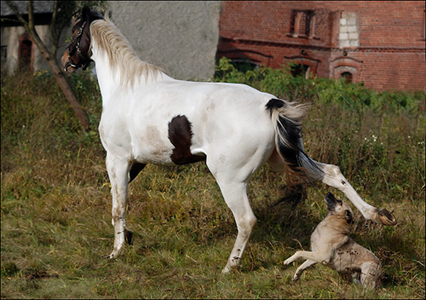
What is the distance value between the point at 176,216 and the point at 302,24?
57.9ft

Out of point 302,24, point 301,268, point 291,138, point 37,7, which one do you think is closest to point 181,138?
point 291,138

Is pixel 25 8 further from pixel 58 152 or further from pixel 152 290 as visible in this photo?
pixel 152 290

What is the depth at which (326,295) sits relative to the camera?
4188 millimetres

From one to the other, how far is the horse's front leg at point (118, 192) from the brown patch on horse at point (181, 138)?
2.53 ft

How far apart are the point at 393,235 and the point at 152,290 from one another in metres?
2.94

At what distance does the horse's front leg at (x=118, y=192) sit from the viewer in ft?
16.9

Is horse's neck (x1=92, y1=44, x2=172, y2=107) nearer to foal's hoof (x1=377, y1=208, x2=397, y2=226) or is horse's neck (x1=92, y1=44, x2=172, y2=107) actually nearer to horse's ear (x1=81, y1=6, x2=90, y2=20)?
horse's ear (x1=81, y1=6, x2=90, y2=20)

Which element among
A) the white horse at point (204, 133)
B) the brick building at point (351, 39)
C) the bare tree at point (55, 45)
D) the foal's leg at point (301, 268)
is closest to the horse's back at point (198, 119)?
the white horse at point (204, 133)

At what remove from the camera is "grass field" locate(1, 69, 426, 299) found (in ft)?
14.7

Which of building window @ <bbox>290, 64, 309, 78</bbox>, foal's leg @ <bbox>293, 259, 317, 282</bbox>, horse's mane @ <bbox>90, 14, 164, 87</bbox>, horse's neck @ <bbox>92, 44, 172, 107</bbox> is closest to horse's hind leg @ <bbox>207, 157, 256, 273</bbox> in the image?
→ foal's leg @ <bbox>293, 259, 317, 282</bbox>

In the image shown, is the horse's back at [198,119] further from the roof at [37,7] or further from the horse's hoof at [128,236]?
→ the roof at [37,7]

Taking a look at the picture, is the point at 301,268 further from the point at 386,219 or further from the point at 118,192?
the point at 118,192

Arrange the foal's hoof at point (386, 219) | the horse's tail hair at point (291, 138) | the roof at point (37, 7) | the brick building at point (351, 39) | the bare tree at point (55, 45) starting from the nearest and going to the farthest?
the foal's hoof at point (386, 219) < the horse's tail hair at point (291, 138) < the bare tree at point (55, 45) < the roof at point (37, 7) < the brick building at point (351, 39)

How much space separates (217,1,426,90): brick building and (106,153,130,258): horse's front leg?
642 inches
